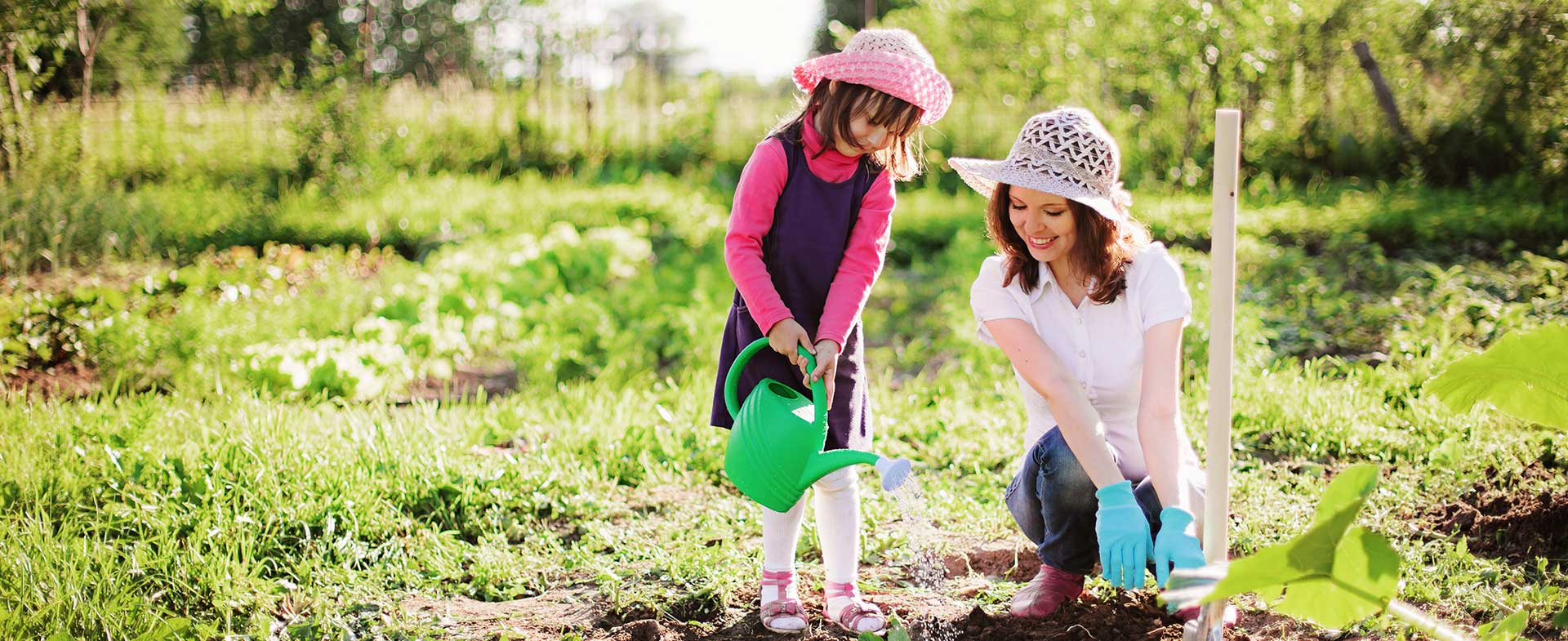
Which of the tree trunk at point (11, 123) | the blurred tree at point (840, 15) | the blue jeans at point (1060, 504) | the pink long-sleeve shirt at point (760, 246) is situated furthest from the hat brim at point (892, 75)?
the blurred tree at point (840, 15)

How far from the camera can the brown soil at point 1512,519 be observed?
239 cm

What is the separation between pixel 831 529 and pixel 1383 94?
6851 millimetres

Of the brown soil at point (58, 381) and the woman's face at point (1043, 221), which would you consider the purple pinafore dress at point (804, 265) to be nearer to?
the woman's face at point (1043, 221)

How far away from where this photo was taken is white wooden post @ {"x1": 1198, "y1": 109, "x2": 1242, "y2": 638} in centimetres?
161

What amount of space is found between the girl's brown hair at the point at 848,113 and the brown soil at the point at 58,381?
97.4 inches

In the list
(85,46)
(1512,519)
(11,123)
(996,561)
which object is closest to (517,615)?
(996,561)

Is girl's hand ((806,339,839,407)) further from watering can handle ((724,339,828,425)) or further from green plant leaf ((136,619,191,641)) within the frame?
green plant leaf ((136,619,191,641))

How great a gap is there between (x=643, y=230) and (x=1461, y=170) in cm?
515

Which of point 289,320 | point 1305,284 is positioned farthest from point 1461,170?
point 289,320

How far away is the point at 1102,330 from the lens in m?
2.14

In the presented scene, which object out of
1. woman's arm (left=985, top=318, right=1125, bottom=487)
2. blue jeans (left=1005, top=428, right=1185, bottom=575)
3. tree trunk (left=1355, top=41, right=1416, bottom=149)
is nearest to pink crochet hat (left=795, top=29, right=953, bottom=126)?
woman's arm (left=985, top=318, right=1125, bottom=487)

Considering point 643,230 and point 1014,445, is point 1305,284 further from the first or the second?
point 643,230

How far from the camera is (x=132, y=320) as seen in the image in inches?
148

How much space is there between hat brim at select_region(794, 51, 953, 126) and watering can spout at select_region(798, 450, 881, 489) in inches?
25.8
